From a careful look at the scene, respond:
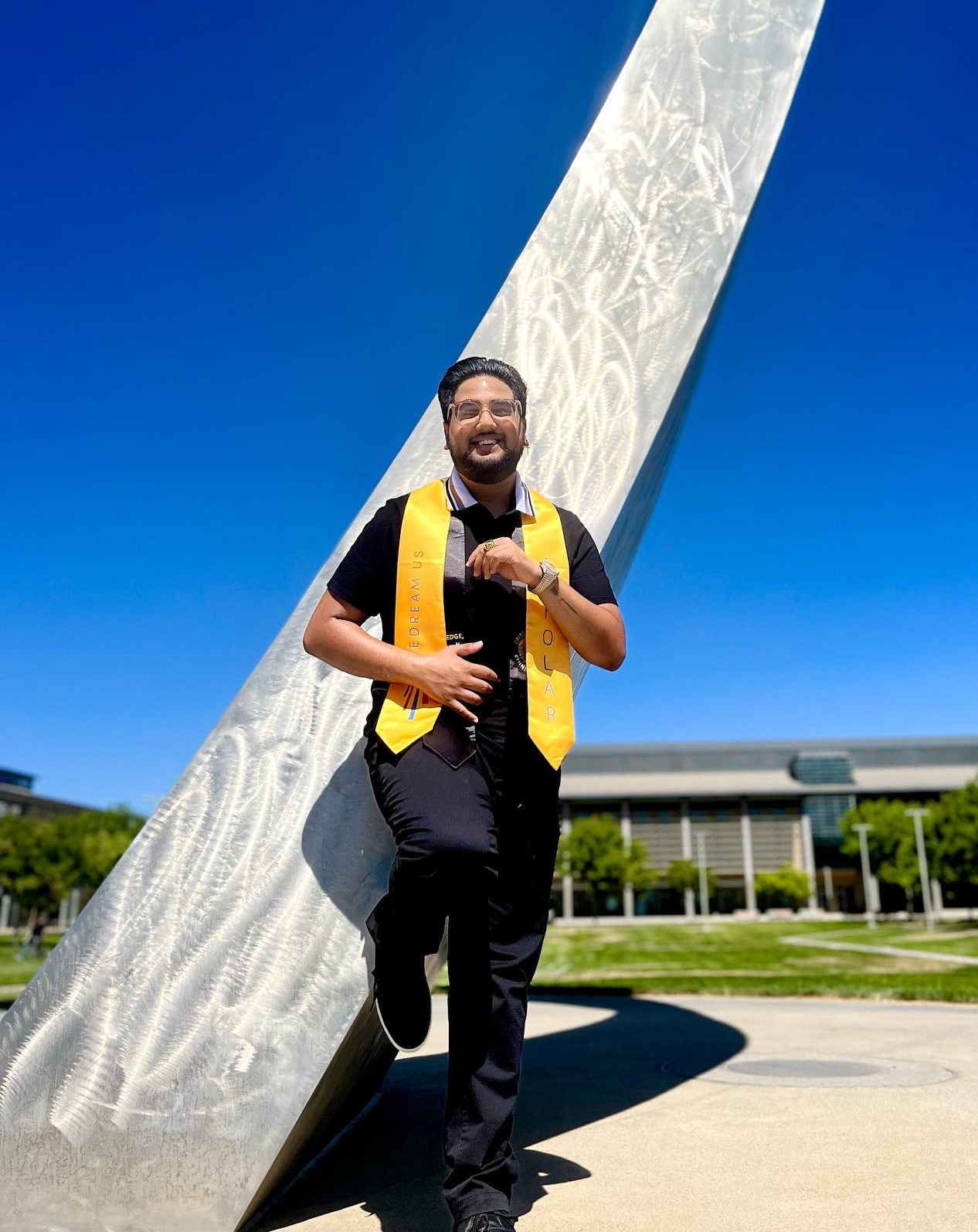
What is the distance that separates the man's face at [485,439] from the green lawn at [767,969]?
7.55 meters

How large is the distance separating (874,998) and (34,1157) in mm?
7510

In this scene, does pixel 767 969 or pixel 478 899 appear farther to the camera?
pixel 767 969

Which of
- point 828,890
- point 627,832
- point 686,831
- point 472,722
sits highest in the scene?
point 686,831

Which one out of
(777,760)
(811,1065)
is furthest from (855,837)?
(811,1065)

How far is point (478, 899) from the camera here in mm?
1901

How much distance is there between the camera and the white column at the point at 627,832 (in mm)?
64938

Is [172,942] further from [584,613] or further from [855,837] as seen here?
[855,837]

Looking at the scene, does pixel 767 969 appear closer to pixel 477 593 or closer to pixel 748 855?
pixel 477 593

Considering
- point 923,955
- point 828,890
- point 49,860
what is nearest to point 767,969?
point 923,955

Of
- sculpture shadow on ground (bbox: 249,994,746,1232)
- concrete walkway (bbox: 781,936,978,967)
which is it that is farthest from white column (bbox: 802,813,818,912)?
sculpture shadow on ground (bbox: 249,994,746,1232)

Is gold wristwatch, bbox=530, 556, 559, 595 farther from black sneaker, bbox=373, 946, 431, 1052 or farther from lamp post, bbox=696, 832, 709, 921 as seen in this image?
lamp post, bbox=696, 832, 709, 921

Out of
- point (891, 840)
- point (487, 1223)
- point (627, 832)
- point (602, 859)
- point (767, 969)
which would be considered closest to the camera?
point (487, 1223)

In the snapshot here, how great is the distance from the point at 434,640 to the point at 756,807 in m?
70.4

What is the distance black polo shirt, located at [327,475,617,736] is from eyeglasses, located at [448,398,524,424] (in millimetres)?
186
